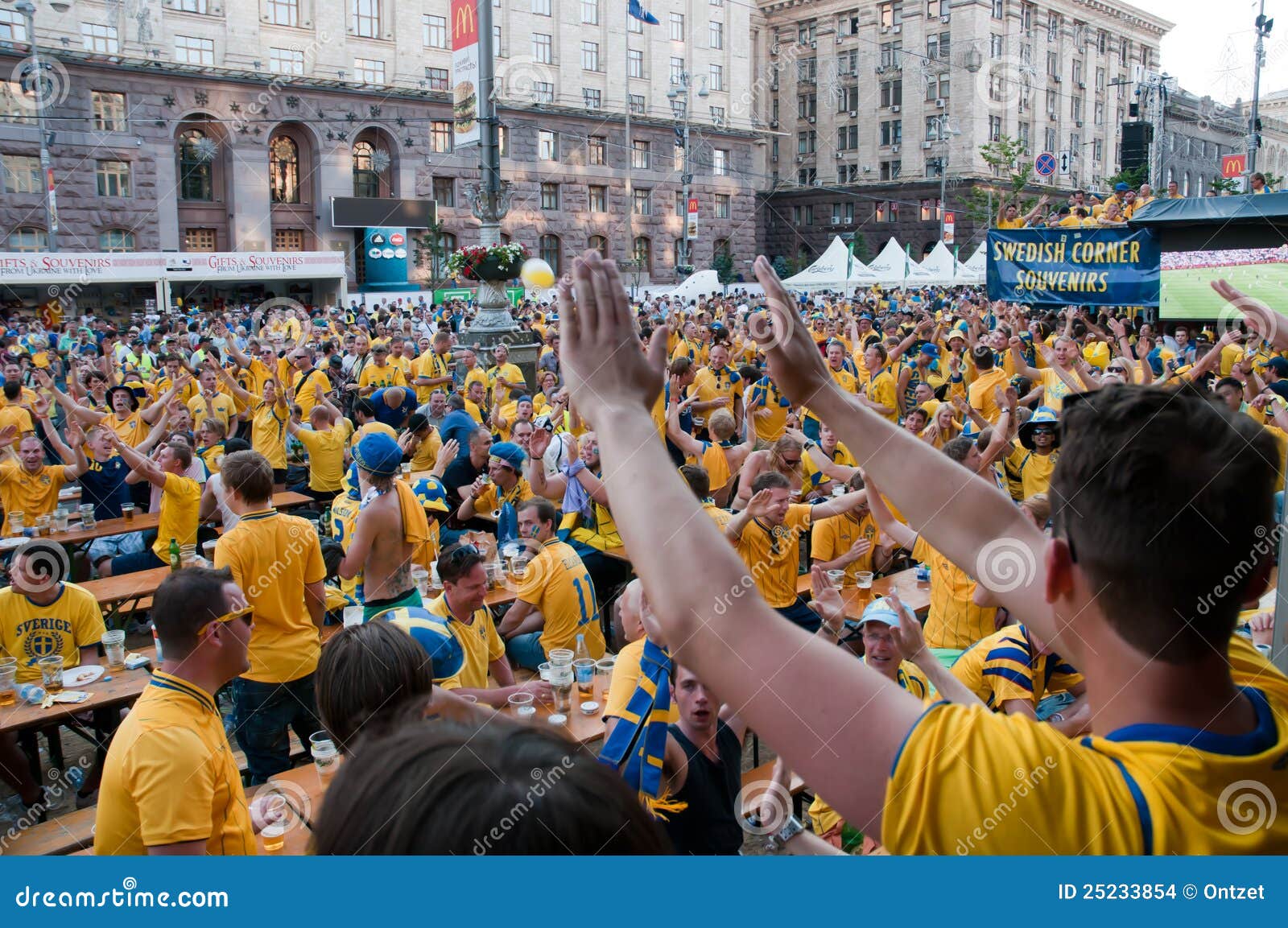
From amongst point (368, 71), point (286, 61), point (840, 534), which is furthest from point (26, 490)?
point (368, 71)

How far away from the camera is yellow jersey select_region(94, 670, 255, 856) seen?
Answer: 9.94 ft

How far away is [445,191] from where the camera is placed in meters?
47.7

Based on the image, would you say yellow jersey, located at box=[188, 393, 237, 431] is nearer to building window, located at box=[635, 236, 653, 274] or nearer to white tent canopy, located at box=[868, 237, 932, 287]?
white tent canopy, located at box=[868, 237, 932, 287]

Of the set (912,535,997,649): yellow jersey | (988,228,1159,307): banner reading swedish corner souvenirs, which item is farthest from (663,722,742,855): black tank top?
(988,228,1159,307): banner reading swedish corner souvenirs

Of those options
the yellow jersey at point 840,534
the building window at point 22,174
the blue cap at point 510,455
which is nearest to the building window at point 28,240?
the building window at point 22,174

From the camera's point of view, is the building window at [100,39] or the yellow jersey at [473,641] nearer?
the yellow jersey at [473,641]

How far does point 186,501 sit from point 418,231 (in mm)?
40975

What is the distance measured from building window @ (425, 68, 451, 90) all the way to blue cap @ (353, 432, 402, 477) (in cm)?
4546

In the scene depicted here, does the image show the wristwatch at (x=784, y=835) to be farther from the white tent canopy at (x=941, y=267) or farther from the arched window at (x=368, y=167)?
the arched window at (x=368, y=167)

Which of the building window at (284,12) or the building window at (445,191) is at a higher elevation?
the building window at (284,12)

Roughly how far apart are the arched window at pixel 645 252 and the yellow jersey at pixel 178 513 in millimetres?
46806

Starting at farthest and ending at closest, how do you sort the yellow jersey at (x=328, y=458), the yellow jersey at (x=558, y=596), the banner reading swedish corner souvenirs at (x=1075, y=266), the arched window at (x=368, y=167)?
the arched window at (x=368, y=167) < the banner reading swedish corner souvenirs at (x=1075, y=266) < the yellow jersey at (x=328, y=458) < the yellow jersey at (x=558, y=596)

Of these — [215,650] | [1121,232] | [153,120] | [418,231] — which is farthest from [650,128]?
[215,650]

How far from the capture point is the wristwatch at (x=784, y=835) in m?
3.47
